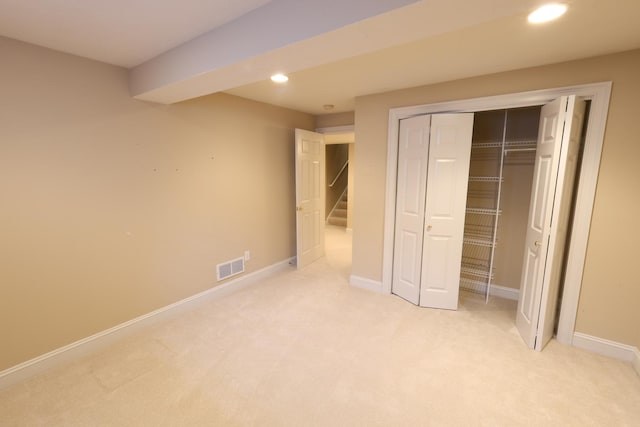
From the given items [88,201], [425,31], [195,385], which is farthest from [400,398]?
[88,201]

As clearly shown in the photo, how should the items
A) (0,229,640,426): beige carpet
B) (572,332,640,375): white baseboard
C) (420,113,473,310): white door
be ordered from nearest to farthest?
(0,229,640,426): beige carpet → (572,332,640,375): white baseboard → (420,113,473,310): white door

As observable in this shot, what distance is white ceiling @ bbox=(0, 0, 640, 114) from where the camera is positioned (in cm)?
118

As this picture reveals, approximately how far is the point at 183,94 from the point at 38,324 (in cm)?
206

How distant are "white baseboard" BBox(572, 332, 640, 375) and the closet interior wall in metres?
0.89

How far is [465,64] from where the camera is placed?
225cm

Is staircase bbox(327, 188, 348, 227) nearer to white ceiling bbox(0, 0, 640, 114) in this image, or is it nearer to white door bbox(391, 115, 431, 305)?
white door bbox(391, 115, 431, 305)

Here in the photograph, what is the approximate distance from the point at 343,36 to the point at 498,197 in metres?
2.57

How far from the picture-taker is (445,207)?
2.85m

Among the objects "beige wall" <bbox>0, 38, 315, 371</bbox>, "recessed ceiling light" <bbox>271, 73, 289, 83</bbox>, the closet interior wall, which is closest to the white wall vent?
"beige wall" <bbox>0, 38, 315, 371</bbox>

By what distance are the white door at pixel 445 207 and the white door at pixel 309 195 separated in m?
1.82

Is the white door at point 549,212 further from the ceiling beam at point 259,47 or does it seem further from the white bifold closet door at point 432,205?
the ceiling beam at point 259,47

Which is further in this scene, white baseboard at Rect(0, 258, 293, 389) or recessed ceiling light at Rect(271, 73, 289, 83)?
recessed ceiling light at Rect(271, 73, 289, 83)

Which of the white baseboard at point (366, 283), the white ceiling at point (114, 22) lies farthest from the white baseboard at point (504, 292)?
the white ceiling at point (114, 22)

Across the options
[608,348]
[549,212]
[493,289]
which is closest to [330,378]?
[549,212]
